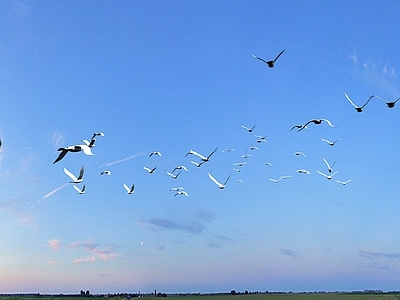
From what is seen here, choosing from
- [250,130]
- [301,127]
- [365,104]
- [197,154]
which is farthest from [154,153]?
[365,104]

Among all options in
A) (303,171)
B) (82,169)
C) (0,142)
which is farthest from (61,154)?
(303,171)

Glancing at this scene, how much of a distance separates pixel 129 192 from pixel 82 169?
11.2m

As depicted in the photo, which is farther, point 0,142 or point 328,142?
point 328,142

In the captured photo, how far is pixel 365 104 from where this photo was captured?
114 ft

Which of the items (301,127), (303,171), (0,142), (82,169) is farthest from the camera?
(303,171)

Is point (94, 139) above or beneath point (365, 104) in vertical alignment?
beneath

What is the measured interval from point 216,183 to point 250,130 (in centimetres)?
711

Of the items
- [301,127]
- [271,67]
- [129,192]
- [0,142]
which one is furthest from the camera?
[129,192]

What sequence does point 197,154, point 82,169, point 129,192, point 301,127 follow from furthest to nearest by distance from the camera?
point 197,154 → point 129,192 → point 301,127 → point 82,169

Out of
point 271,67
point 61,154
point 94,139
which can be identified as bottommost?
point 61,154

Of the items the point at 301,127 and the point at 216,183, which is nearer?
the point at 301,127

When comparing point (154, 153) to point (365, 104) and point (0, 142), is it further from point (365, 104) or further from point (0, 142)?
point (0, 142)

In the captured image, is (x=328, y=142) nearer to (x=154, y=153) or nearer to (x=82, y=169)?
(x=154, y=153)

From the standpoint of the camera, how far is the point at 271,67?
33500 mm
